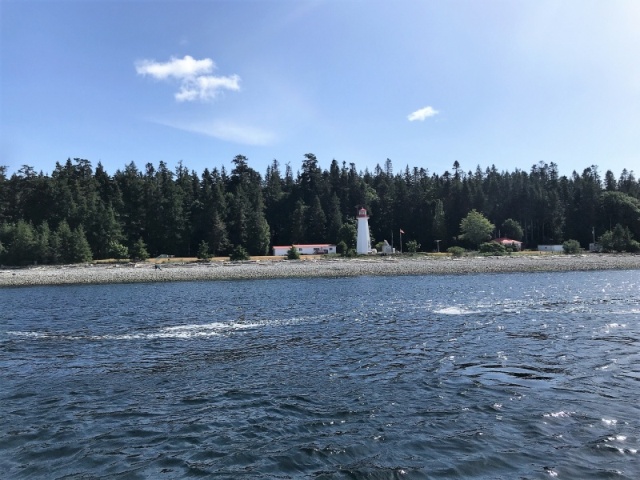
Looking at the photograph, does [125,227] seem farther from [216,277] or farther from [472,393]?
[472,393]

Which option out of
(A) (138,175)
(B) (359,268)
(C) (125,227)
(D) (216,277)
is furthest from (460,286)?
(A) (138,175)


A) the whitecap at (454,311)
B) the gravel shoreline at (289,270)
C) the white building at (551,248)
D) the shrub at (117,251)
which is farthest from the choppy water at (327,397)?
the white building at (551,248)

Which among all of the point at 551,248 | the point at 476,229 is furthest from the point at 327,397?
the point at 551,248

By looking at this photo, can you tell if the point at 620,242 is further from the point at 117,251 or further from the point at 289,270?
the point at 117,251

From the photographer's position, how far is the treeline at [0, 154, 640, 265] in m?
85.2

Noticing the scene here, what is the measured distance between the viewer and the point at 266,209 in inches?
4316

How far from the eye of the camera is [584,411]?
32.4ft

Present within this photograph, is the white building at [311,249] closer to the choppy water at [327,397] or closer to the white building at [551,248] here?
the white building at [551,248]

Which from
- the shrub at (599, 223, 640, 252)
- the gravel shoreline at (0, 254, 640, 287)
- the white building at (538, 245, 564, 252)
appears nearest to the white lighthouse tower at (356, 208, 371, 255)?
the gravel shoreline at (0, 254, 640, 287)

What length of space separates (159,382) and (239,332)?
7657 millimetres

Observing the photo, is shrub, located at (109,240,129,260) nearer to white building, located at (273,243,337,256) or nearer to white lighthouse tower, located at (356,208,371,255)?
white building, located at (273,243,337,256)

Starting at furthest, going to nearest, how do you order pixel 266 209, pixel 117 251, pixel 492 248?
pixel 266 209 < pixel 492 248 < pixel 117 251

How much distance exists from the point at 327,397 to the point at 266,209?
9969 cm

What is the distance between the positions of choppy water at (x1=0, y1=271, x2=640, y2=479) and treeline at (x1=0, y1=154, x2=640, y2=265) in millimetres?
63203
